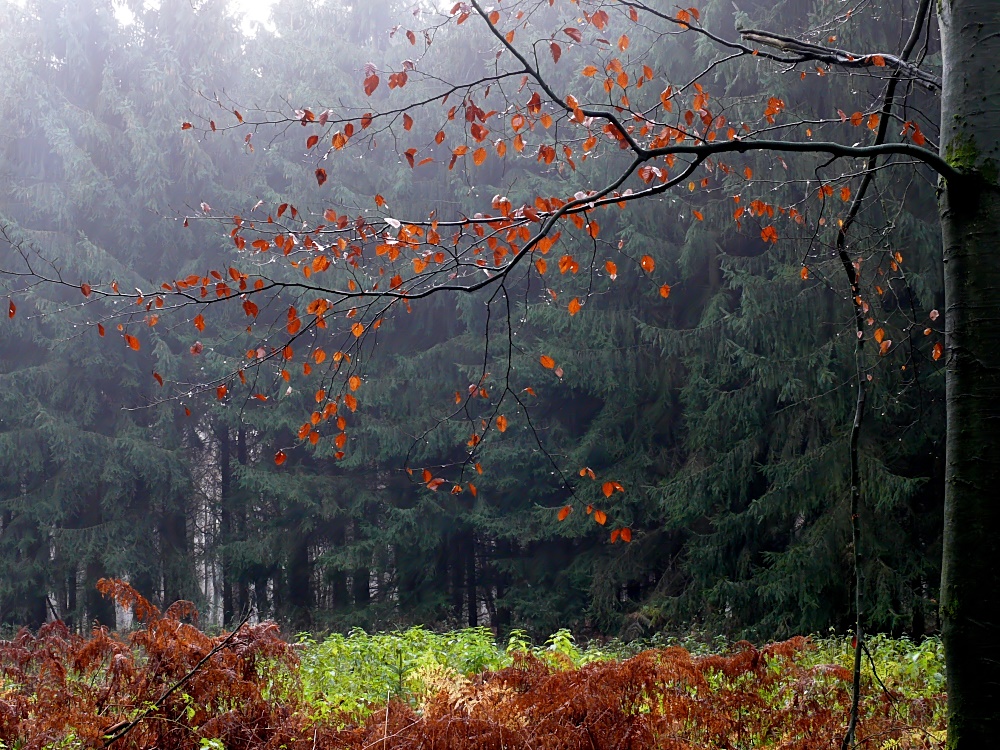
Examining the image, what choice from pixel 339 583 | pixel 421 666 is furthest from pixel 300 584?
pixel 421 666

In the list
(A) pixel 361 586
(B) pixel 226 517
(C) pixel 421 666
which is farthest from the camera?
(B) pixel 226 517

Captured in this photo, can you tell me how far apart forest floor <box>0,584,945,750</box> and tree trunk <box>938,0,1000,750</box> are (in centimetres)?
61

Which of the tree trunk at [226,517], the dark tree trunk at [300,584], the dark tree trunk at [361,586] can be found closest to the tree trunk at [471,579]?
the dark tree trunk at [361,586]

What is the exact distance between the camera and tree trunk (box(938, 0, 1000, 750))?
8.60ft

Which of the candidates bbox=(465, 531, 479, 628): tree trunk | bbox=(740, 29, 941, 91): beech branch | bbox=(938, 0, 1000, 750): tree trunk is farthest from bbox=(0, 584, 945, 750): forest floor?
bbox=(465, 531, 479, 628): tree trunk

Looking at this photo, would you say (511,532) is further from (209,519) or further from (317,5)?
(317,5)

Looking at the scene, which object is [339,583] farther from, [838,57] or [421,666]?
[838,57]

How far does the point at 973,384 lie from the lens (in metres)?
2.69

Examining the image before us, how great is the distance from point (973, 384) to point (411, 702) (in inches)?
155

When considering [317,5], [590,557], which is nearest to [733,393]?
[590,557]

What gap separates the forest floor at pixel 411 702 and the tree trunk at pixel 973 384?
61 centimetres

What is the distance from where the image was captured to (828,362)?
34.2 feet

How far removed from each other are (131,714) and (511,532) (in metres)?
11.2

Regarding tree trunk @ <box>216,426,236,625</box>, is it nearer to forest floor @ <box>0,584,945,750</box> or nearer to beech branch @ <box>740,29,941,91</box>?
forest floor @ <box>0,584,945,750</box>
